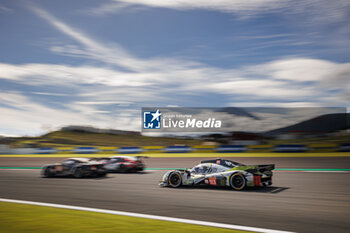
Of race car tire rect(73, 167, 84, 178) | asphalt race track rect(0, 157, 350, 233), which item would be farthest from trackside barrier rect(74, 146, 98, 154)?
asphalt race track rect(0, 157, 350, 233)

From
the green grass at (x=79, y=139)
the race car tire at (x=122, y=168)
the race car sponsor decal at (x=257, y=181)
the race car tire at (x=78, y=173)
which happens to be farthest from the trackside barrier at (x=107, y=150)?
the green grass at (x=79, y=139)

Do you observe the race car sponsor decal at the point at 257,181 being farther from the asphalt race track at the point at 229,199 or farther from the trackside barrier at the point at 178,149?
the trackside barrier at the point at 178,149

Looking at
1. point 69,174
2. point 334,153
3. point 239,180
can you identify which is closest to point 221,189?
point 239,180

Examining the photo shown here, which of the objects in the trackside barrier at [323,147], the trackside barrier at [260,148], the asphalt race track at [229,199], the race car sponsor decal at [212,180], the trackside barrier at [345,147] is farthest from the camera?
the trackside barrier at [260,148]

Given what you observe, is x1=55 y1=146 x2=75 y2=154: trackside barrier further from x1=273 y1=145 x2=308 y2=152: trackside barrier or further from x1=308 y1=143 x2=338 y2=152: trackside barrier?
x1=308 y1=143 x2=338 y2=152: trackside barrier

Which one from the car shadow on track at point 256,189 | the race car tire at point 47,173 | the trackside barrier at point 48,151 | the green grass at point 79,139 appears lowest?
the car shadow on track at point 256,189

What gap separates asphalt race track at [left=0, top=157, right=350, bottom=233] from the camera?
6.42 m

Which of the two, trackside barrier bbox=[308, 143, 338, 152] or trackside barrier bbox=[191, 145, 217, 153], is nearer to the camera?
trackside barrier bbox=[308, 143, 338, 152]

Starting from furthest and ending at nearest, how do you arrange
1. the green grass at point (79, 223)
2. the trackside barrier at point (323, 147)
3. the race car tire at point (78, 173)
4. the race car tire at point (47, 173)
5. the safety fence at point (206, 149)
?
the safety fence at point (206, 149) → the trackside barrier at point (323, 147) → the race car tire at point (47, 173) → the race car tire at point (78, 173) → the green grass at point (79, 223)

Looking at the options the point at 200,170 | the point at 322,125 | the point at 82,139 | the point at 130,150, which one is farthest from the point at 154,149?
the point at 82,139

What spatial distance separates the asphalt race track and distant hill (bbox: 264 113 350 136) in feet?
69.9

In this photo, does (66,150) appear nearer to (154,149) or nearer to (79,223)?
(154,149)

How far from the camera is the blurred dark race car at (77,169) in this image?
46.9 feet

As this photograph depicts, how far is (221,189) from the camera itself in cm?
1044
